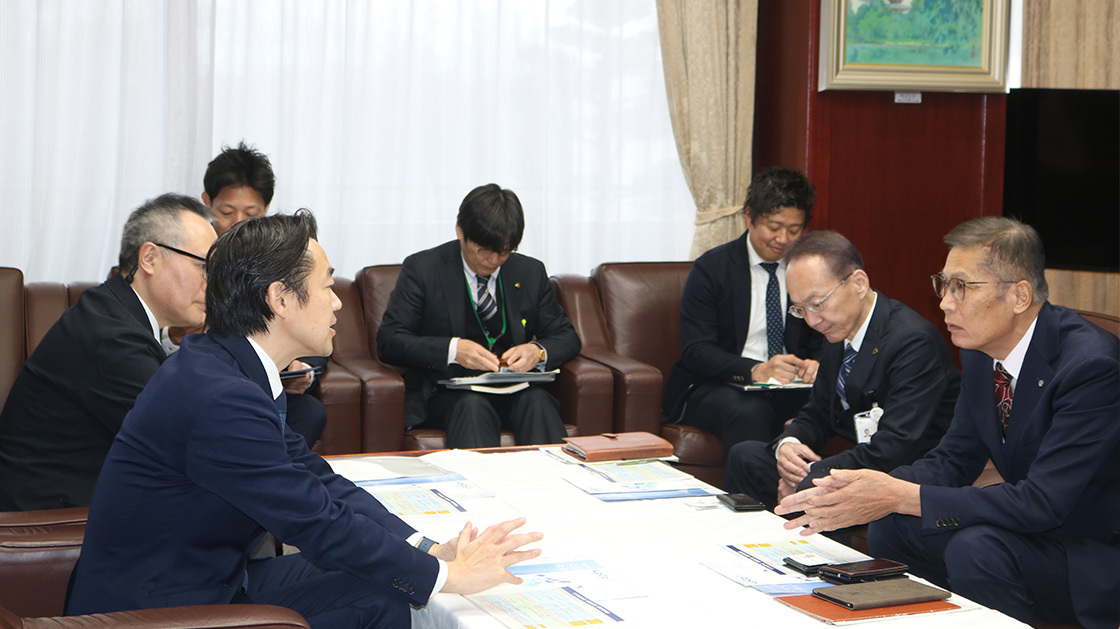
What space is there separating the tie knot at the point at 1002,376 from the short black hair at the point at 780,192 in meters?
1.59

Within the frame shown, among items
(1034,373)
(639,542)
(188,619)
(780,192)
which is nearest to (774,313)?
(780,192)

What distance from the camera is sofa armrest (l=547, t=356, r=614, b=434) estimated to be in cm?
402

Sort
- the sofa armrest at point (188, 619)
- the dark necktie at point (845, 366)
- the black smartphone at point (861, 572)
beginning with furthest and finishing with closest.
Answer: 1. the dark necktie at point (845, 366)
2. the black smartphone at point (861, 572)
3. the sofa armrest at point (188, 619)

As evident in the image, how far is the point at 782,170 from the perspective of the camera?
413 cm

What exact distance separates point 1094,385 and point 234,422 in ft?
5.79

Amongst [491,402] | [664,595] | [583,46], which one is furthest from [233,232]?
[583,46]

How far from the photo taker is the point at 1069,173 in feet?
13.5

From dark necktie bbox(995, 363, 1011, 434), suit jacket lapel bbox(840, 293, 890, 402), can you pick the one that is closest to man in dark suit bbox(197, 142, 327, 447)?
suit jacket lapel bbox(840, 293, 890, 402)

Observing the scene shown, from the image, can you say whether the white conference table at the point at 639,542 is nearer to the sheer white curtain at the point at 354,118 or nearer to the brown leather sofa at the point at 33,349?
the brown leather sofa at the point at 33,349

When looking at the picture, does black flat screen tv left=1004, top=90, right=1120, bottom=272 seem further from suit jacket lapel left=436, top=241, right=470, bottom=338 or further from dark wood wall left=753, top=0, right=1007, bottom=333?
suit jacket lapel left=436, top=241, right=470, bottom=338

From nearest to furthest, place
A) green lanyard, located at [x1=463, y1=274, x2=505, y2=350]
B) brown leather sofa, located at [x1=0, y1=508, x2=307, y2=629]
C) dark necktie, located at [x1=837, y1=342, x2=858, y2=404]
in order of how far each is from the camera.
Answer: brown leather sofa, located at [x1=0, y1=508, x2=307, y2=629]
dark necktie, located at [x1=837, y1=342, x2=858, y2=404]
green lanyard, located at [x1=463, y1=274, x2=505, y2=350]

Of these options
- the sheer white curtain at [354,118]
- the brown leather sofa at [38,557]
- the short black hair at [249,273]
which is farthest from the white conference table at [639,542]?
the sheer white curtain at [354,118]

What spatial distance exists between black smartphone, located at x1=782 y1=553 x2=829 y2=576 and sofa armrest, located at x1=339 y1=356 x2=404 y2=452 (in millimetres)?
2050

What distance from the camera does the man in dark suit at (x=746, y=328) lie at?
13.2 feet
